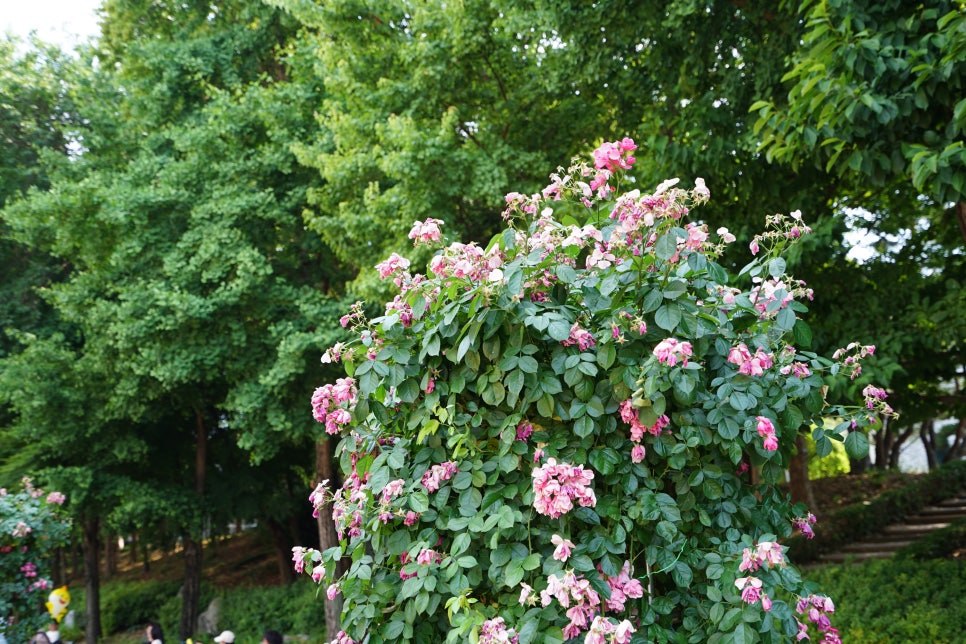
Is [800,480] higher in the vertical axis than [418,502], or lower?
lower

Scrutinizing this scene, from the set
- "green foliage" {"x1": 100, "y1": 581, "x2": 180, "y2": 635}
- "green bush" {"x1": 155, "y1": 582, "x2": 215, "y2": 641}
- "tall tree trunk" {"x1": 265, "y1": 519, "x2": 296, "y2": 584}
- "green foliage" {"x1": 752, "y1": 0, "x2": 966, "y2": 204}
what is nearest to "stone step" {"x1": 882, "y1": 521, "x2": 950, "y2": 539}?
"green foliage" {"x1": 752, "y1": 0, "x2": 966, "y2": 204}

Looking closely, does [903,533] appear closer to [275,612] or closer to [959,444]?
[275,612]

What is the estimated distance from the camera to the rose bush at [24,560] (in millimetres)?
8461

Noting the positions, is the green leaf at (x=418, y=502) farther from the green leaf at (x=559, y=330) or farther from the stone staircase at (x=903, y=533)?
the stone staircase at (x=903, y=533)

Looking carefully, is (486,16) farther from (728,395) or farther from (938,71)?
(728,395)

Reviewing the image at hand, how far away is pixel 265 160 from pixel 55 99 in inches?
271

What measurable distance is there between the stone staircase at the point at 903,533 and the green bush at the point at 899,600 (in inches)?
54.2

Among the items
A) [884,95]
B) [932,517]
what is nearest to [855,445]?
[884,95]

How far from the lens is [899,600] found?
7.82m

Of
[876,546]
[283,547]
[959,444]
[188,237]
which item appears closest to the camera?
[188,237]

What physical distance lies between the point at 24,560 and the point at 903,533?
13.2m

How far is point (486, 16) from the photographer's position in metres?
10.4

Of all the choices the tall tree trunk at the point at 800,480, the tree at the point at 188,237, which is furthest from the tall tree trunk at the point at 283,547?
the tall tree trunk at the point at 800,480

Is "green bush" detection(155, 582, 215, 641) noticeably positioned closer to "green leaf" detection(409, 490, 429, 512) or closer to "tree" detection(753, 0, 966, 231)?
"tree" detection(753, 0, 966, 231)
